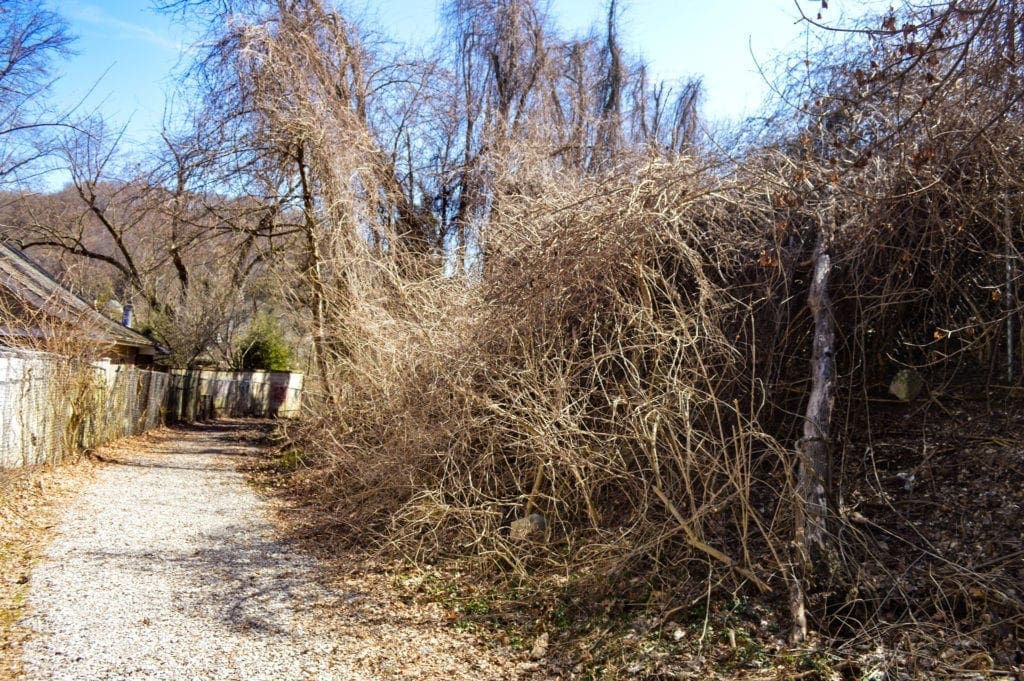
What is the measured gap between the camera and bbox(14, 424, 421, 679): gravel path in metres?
4.91

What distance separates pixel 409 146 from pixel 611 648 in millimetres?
12788

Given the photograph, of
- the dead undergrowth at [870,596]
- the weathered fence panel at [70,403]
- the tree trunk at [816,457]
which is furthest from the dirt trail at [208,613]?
the tree trunk at [816,457]

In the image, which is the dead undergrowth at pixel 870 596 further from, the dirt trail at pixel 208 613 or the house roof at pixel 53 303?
the house roof at pixel 53 303

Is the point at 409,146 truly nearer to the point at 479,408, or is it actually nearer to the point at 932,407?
the point at 479,408

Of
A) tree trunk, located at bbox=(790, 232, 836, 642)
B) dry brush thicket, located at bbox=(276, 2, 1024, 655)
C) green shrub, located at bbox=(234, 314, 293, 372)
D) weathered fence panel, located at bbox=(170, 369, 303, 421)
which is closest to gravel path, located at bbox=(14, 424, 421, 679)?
dry brush thicket, located at bbox=(276, 2, 1024, 655)

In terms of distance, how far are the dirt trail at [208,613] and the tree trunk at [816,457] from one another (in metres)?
2.14

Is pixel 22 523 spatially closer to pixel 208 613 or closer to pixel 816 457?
pixel 208 613

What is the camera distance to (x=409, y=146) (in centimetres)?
1605

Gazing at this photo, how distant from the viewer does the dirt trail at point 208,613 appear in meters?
4.95

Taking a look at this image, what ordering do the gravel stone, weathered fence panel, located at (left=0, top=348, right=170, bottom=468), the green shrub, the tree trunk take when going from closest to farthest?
the gravel stone, the tree trunk, weathered fence panel, located at (left=0, top=348, right=170, bottom=468), the green shrub

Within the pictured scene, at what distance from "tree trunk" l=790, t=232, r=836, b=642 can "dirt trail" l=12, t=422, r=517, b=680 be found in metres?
2.14

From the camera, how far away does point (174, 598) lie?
612cm

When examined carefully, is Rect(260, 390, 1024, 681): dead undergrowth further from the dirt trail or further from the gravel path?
the gravel path

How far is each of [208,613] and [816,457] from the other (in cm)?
482
